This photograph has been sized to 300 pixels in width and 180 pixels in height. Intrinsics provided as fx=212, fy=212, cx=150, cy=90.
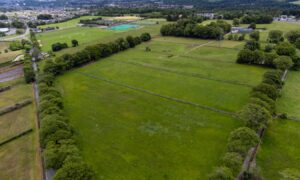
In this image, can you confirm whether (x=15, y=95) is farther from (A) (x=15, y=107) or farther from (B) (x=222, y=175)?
(B) (x=222, y=175)

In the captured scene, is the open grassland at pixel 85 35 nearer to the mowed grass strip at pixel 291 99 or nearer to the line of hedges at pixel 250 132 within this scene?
the mowed grass strip at pixel 291 99

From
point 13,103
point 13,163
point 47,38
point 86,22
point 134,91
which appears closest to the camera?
point 13,163

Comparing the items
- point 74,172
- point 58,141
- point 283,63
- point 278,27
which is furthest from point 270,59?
point 278,27

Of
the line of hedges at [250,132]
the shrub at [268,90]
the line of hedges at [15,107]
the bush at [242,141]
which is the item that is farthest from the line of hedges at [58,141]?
the shrub at [268,90]

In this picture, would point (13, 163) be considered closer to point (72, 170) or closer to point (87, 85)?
point (72, 170)

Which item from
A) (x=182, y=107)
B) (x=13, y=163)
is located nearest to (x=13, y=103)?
(x=13, y=163)

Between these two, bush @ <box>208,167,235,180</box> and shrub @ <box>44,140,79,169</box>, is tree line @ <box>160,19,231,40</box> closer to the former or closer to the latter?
bush @ <box>208,167,235,180</box>

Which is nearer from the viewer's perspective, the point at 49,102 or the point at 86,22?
the point at 49,102
